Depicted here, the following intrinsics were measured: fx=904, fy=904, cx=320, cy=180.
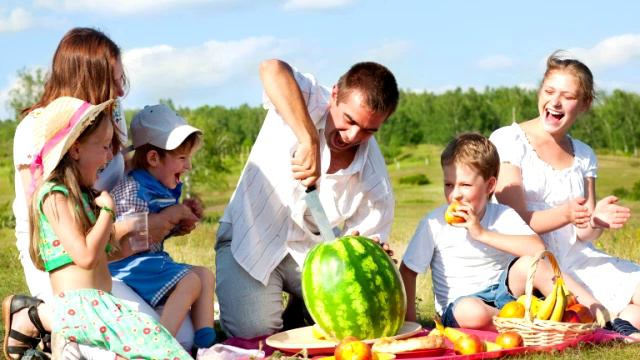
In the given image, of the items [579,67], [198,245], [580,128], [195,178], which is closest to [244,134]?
[580,128]

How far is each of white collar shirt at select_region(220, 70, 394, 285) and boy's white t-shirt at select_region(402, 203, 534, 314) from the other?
0.31 metres

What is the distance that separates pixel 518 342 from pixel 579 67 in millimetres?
2502

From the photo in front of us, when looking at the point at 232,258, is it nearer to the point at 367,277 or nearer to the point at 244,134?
the point at 367,277

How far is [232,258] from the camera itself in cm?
658

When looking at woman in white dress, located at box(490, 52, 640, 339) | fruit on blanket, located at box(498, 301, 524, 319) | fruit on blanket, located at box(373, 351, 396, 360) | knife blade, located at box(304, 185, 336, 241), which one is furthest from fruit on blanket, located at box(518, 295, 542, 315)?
knife blade, located at box(304, 185, 336, 241)

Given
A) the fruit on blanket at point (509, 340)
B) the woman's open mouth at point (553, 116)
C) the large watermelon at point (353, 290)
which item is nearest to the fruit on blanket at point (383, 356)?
the large watermelon at point (353, 290)

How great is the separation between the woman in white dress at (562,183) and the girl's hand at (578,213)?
238 mm

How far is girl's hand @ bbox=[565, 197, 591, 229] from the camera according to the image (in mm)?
6332

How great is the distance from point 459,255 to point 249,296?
154 centimetres

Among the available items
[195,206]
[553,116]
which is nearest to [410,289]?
[195,206]

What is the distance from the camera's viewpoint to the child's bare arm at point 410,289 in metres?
6.30

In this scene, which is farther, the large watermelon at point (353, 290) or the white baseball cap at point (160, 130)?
the white baseball cap at point (160, 130)

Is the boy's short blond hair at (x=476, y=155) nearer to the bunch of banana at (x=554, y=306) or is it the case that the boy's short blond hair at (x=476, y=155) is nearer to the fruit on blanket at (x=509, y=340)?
the bunch of banana at (x=554, y=306)

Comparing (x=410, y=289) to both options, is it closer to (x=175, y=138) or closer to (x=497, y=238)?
(x=497, y=238)
